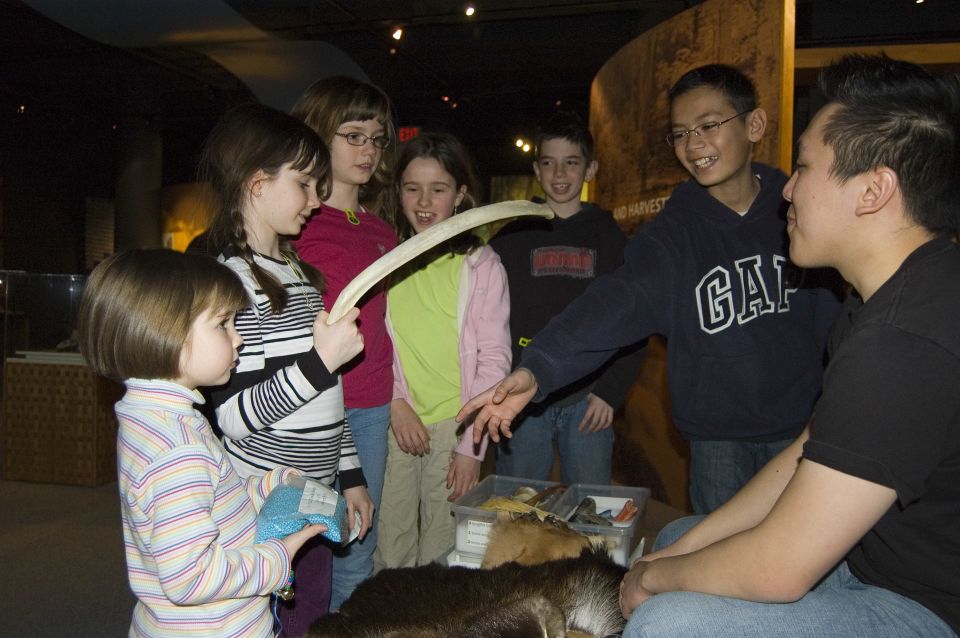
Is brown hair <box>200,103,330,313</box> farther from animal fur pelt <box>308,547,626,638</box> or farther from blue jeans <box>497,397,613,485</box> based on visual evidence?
blue jeans <box>497,397,613,485</box>

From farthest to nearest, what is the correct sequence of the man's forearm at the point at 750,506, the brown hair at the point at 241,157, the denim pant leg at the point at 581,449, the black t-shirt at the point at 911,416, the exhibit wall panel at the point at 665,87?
the exhibit wall panel at the point at 665,87 < the denim pant leg at the point at 581,449 < the brown hair at the point at 241,157 < the man's forearm at the point at 750,506 < the black t-shirt at the point at 911,416

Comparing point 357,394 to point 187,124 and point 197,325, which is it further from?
point 187,124

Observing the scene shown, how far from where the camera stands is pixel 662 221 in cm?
230

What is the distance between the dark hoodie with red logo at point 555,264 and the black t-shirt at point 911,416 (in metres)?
1.61

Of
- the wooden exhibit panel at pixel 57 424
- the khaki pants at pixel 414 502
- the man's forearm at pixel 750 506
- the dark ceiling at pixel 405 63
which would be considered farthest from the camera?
the dark ceiling at pixel 405 63

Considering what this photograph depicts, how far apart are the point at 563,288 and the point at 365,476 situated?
1.11 m

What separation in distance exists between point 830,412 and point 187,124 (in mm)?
13463

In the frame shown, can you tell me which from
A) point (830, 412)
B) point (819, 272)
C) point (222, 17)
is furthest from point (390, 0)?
point (830, 412)

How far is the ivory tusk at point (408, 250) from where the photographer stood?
1564 mm

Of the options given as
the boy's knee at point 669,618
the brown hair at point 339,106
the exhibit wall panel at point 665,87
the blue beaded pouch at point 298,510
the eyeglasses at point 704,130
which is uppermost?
the exhibit wall panel at point 665,87

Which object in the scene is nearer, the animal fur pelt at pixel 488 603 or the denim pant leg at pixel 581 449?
the animal fur pelt at pixel 488 603

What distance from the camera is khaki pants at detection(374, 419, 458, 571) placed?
2.51 m

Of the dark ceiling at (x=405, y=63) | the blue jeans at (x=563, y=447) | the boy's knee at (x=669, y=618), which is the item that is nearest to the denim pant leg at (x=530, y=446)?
the blue jeans at (x=563, y=447)

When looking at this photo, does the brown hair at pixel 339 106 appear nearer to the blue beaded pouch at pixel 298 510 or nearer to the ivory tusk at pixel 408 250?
the ivory tusk at pixel 408 250
